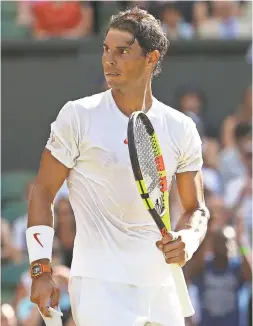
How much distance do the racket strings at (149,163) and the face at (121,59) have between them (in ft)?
0.98

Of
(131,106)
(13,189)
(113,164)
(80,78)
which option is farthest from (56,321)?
(80,78)

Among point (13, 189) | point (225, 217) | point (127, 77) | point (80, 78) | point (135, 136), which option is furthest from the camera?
point (80, 78)

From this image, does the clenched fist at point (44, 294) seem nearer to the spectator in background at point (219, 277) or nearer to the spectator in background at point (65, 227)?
the spectator in background at point (219, 277)

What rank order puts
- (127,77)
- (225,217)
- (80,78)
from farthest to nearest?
(80,78) < (225,217) < (127,77)

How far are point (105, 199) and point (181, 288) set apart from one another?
56cm

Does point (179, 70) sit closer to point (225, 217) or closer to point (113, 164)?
point (225, 217)

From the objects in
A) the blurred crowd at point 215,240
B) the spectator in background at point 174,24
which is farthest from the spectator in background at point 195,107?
the spectator in background at point 174,24

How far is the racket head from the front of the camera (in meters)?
4.64

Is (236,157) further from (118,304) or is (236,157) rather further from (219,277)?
(118,304)

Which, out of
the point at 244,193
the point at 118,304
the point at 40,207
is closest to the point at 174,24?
the point at 244,193

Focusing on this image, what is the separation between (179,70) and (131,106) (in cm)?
720

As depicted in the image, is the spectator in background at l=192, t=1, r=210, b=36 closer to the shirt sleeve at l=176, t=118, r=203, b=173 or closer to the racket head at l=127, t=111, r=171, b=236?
the shirt sleeve at l=176, t=118, r=203, b=173

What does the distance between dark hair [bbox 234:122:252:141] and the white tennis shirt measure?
5.75m

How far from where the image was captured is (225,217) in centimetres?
930
